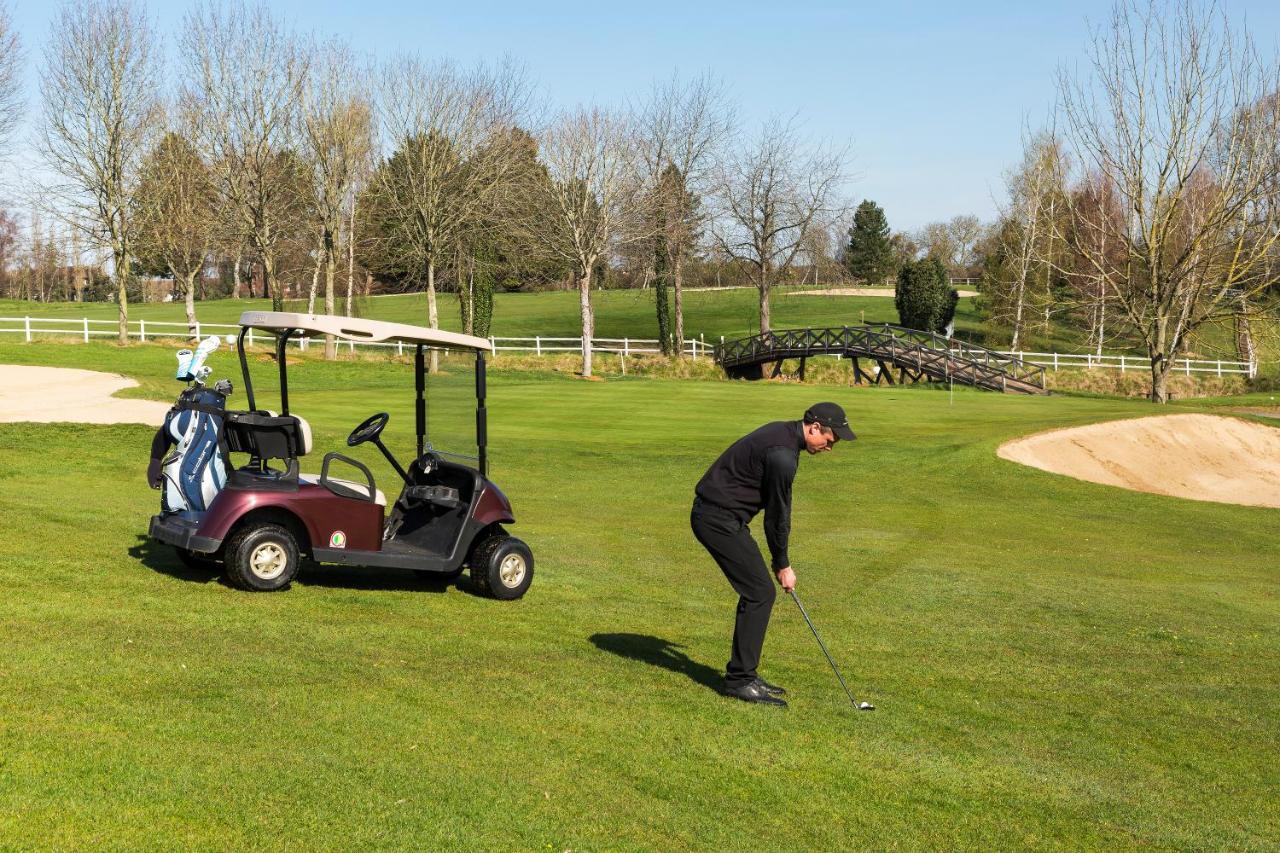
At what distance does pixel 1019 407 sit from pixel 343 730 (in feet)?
108

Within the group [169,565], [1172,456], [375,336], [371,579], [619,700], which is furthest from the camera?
[1172,456]

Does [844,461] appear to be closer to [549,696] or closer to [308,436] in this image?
[308,436]

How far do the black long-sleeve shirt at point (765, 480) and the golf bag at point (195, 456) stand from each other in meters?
4.58

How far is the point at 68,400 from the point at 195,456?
59.0ft

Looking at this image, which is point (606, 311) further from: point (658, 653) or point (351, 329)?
point (658, 653)

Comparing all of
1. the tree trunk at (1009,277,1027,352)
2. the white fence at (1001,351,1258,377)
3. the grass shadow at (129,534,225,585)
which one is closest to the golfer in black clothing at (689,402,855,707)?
the grass shadow at (129,534,225,585)

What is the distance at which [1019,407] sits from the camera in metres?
36.5

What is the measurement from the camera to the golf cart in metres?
9.55

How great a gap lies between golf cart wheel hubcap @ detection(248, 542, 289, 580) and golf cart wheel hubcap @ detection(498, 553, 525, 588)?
6.06ft

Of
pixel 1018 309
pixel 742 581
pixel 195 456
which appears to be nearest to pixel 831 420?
pixel 742 581

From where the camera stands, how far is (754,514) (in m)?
7.72

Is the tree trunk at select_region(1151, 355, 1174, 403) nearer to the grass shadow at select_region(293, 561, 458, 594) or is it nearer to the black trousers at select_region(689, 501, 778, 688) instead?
the grass shadow at select_region(293, 561, 458, 594)

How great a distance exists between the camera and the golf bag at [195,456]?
10211mm

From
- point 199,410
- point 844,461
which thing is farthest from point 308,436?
point 844,461
